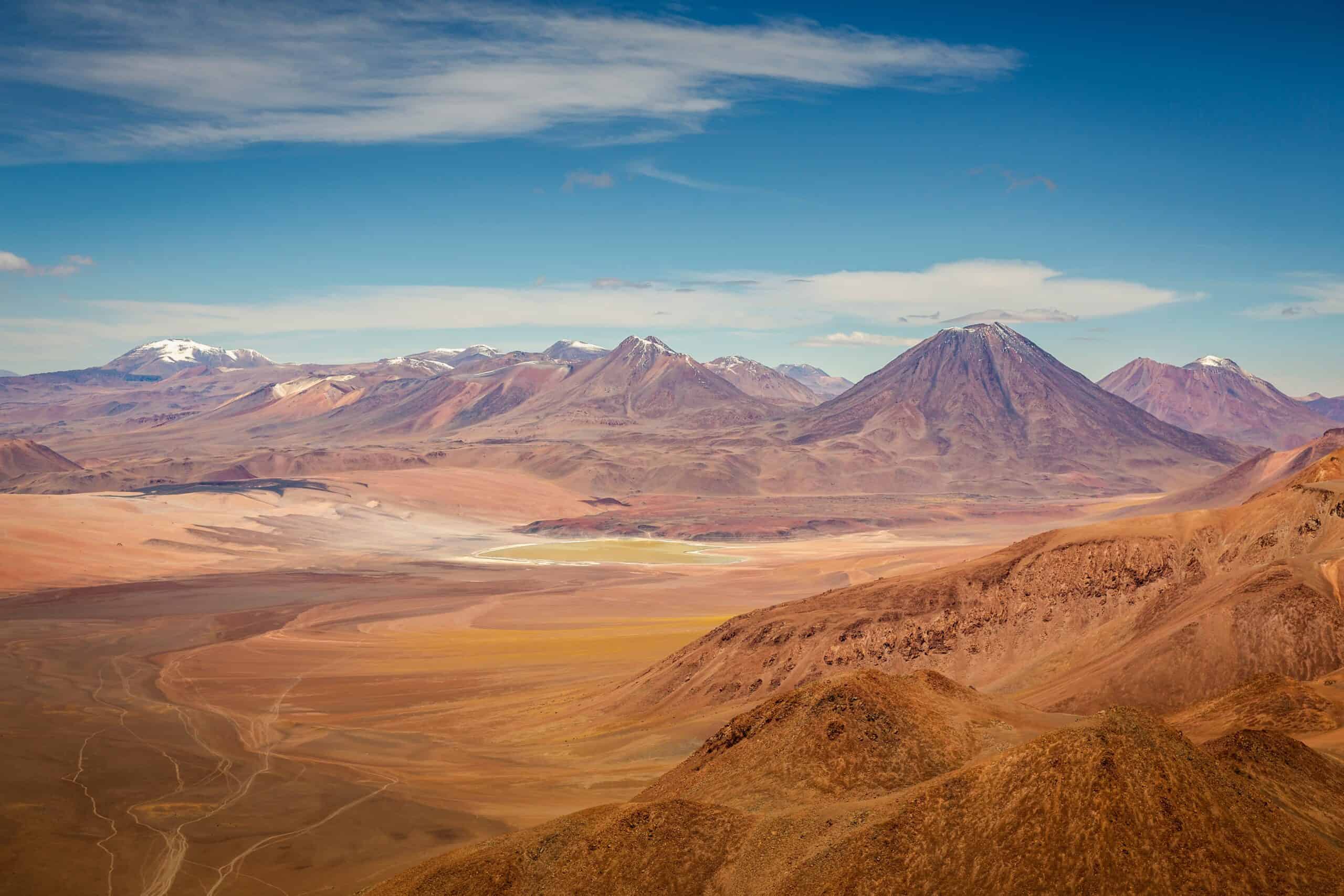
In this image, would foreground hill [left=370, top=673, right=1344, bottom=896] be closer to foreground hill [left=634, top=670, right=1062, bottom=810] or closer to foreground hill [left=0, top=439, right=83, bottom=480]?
foreground hill [left=634, top=670, right=1062, bottom=810]

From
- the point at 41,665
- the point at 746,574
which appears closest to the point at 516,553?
the point at 746,574

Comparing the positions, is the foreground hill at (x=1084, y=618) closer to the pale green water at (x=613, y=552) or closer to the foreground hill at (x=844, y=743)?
the foreground hill at (x=844, y=743)

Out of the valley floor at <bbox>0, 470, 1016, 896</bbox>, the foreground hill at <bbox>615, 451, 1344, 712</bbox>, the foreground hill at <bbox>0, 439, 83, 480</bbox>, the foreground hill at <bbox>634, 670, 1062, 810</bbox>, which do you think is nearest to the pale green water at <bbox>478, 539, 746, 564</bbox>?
the valley floor at <bbox>0, 470, 1016, 896</bbox>

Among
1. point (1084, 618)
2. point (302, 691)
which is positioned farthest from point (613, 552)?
point (1084, 618)

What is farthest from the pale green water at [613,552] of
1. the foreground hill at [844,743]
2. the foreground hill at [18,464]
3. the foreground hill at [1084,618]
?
the foreground hill at [18,464]

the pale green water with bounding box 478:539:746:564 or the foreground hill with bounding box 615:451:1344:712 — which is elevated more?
the foreground hill with bounding box 615:451:1344:712
